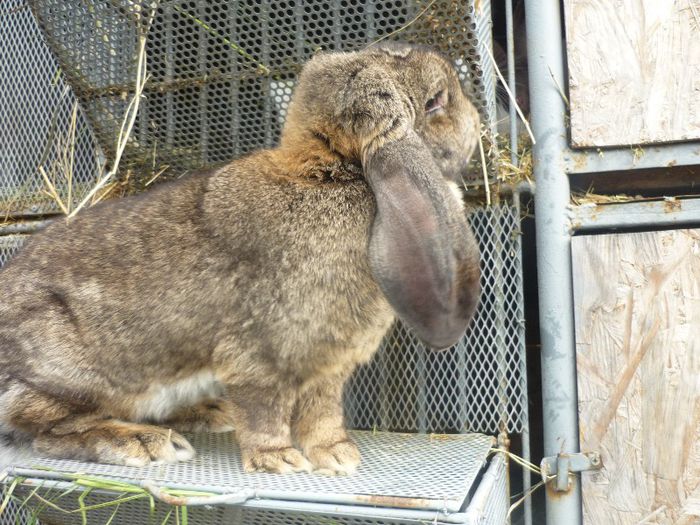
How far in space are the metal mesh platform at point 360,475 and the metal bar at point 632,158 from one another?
3.45 ft

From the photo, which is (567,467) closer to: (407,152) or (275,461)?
(275,461)

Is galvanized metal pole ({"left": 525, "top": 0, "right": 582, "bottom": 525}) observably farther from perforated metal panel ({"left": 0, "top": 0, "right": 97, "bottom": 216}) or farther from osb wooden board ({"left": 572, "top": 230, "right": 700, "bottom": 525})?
perforated metal panel ({"left": 0, "top": 0, "right": 97, "bottom": 216})

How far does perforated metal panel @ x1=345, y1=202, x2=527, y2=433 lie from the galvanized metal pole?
0.14 metres

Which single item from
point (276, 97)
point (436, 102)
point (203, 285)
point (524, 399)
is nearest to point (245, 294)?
point (203, 285)

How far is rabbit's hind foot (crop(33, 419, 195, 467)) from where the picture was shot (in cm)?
262

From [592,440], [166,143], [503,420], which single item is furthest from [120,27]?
[592,440]

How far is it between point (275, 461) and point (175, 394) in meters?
0.49

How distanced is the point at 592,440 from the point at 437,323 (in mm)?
960

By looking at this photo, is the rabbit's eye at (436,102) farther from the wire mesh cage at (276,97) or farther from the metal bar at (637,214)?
the metal bar at (637,214)

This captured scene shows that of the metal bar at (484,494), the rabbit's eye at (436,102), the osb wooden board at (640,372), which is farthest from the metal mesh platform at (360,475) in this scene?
the rabbit's eye at (436,102)

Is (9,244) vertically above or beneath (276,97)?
beneath

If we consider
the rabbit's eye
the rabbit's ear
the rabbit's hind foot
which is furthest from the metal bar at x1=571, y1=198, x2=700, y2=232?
the rabbit's hind foot

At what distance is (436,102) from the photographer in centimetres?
275

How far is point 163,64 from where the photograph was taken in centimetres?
329
